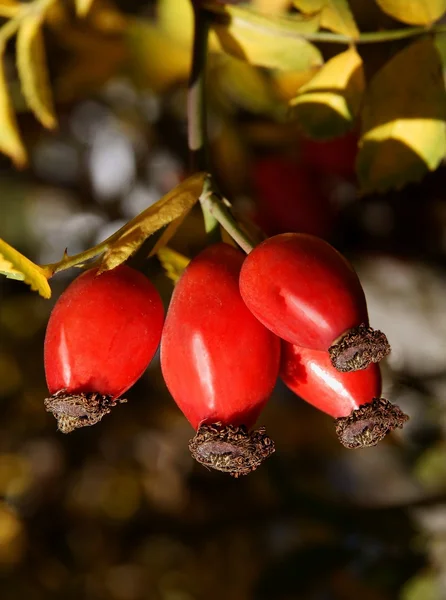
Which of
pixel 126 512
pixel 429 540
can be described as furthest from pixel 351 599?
pixel 126 512

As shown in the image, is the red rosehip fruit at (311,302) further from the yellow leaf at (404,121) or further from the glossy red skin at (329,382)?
the yellow leaf at (404,121)

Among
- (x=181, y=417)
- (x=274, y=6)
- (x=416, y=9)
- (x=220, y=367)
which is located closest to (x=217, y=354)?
(x=220, y=367)

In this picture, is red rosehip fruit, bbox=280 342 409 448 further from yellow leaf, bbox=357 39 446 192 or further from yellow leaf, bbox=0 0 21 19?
yellow leaf, bbox=0 0 21 19

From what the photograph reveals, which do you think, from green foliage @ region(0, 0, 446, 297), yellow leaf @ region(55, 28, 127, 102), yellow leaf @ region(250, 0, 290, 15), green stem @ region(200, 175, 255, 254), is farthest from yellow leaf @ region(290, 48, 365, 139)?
yellow leaf @ region(55, 28, 127, 102)

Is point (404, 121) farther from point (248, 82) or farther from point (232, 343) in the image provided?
point (248, 82)

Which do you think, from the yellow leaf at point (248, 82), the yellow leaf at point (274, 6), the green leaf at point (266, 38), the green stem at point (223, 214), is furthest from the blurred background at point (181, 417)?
the green stem at point (223, 214)

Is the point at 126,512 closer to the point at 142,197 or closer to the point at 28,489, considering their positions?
the point at 28,489
